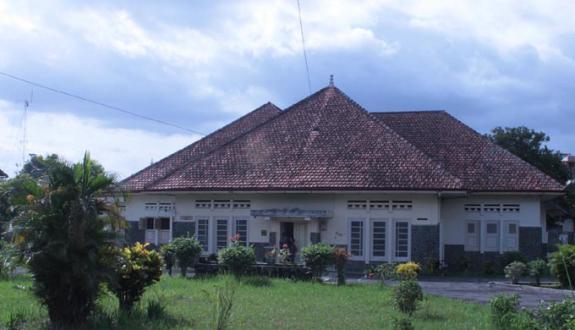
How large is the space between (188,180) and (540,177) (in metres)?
14.8

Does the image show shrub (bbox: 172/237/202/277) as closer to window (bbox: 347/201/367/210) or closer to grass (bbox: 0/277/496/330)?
grass (bbox: 0/277/496/330)

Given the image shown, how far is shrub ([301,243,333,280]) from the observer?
23.1m

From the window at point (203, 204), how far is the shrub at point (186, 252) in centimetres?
669

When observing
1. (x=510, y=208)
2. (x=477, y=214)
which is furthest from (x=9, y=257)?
(x=510, y=208)

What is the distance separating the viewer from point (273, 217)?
30391mm

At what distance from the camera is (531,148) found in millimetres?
48312

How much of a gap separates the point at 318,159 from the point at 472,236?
24.8 ft

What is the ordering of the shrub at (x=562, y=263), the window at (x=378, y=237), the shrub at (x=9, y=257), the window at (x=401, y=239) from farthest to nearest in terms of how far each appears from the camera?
the window at (x=378, y=237), the window at (x=401, y=239), the shrub at (x=562, y=263), the shrub at (x=9, y=257)

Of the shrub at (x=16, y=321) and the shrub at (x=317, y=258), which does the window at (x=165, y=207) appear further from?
the shrub at (x=16, y=321)

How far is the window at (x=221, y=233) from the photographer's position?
31578 millimetres

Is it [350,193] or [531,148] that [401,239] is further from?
[531,148]

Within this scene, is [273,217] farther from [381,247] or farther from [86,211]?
[86,211]

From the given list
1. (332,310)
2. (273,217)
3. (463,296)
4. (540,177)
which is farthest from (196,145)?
(332,310)

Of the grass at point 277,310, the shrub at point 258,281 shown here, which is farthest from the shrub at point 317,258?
the grass at point 277,310
